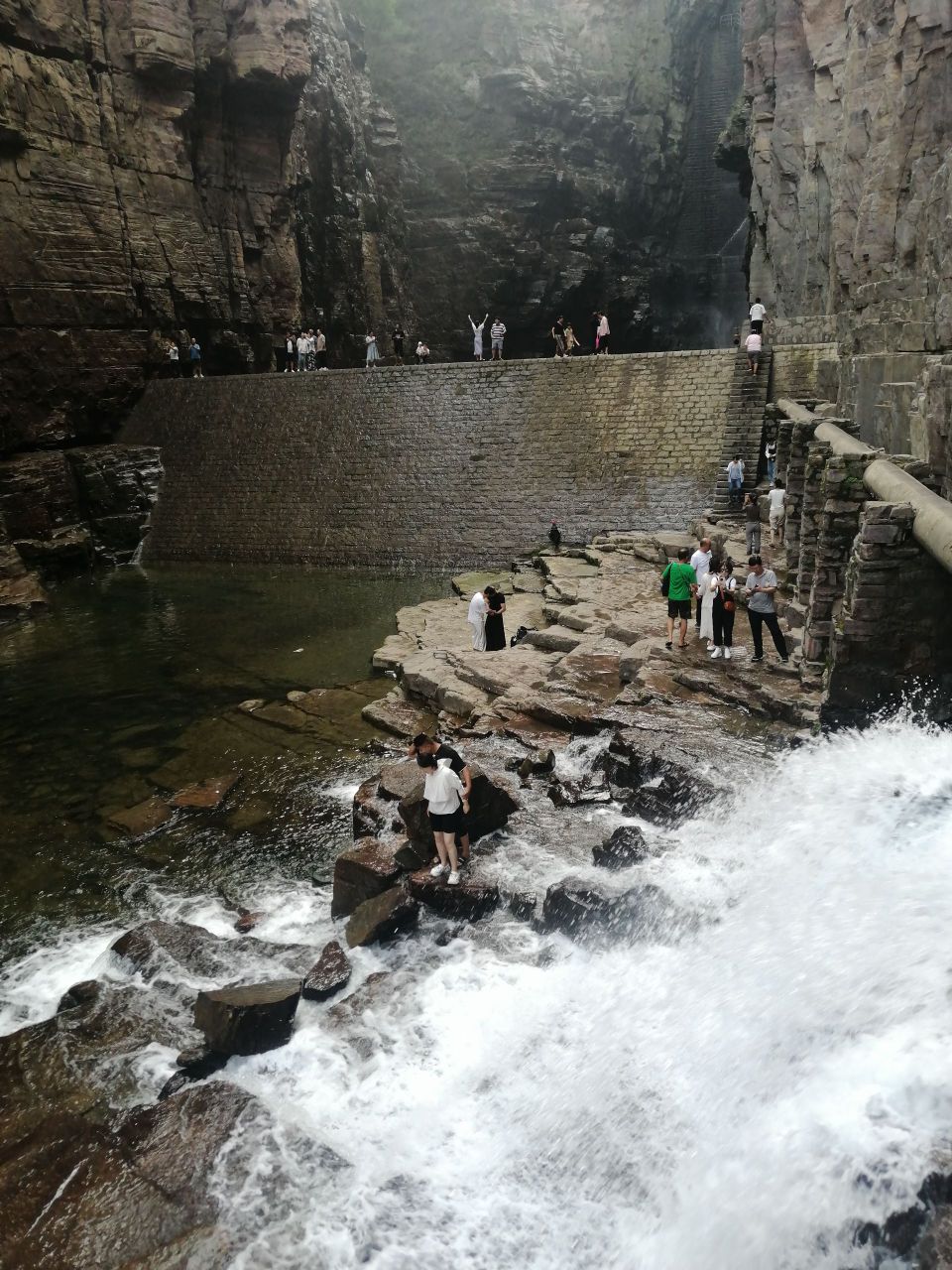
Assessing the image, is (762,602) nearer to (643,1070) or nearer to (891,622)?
(891,622)

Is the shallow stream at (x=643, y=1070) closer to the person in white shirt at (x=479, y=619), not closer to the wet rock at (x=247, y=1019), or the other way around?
the wet rock at (x=247, y=1019)

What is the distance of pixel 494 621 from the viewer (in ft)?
42.9

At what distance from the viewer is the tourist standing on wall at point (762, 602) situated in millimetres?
10074

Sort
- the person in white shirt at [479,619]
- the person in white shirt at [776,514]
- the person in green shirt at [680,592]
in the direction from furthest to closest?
the person in white shirt at [776,514], the person in white shirt at [479,619], the person in green shirt at [680,592]

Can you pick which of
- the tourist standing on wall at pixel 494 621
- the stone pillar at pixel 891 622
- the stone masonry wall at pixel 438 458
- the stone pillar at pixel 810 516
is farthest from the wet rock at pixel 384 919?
the stone masonry wall at pixel 438 458

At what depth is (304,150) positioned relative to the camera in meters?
34.0

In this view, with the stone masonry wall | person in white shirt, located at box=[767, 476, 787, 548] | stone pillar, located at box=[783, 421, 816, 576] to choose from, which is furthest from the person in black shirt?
the stone masonry wall

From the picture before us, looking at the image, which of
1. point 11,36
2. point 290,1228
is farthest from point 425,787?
point 11,36

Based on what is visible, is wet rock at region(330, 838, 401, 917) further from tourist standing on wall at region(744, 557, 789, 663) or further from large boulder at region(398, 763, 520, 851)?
tourist standing on wall at region(744, 557, 789, 663)

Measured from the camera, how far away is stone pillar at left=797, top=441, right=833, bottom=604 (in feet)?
36.3

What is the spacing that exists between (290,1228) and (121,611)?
16.8 metres

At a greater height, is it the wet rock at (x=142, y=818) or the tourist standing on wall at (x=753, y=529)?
the tourist standing on wall at (x=753, y=529)

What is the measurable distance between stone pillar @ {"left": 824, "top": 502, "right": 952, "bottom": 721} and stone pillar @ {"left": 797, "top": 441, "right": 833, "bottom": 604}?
265cm

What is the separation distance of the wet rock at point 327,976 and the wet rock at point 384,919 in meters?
0.25
